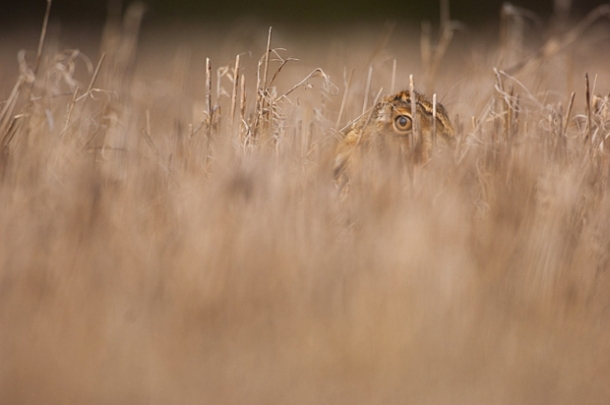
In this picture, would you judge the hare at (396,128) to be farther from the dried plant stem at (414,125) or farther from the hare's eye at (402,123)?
the dried plant stem at (414,125)

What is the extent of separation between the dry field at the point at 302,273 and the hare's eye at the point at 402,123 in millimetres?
248

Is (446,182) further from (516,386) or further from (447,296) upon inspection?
(516,386)

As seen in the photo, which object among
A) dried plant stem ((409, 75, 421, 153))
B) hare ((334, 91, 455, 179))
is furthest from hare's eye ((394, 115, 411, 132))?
dried plant stem ((409, 75, 421, 153))

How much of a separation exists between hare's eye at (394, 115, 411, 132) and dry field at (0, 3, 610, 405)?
0.25 m

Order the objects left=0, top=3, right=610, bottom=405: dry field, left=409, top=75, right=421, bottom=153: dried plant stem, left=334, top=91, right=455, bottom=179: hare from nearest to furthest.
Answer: left=0, top=3, right=610, bottom=405: dry field
left=409, top=75, right=421, bottom=153: dried plant stem
left=334, top=91, right=455, bottom=179: hare

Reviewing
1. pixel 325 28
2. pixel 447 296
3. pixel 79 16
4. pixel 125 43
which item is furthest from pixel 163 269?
pixel 79 16

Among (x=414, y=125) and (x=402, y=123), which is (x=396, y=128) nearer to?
(x=402, y=123)

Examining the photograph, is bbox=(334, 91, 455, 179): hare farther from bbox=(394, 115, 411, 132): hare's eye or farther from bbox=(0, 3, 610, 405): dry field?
→ bbox=(0, 3, 610, 405): dry field

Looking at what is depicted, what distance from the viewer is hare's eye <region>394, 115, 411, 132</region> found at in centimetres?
309

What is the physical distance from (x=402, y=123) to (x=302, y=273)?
128 cm

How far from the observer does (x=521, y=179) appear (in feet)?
8.07

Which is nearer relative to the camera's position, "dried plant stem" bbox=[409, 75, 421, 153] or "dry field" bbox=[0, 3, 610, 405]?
"dry field" bbox=[0, 3, 610, 405]

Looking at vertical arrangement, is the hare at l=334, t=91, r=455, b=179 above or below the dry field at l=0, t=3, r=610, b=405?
above

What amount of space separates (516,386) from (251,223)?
91 cm
